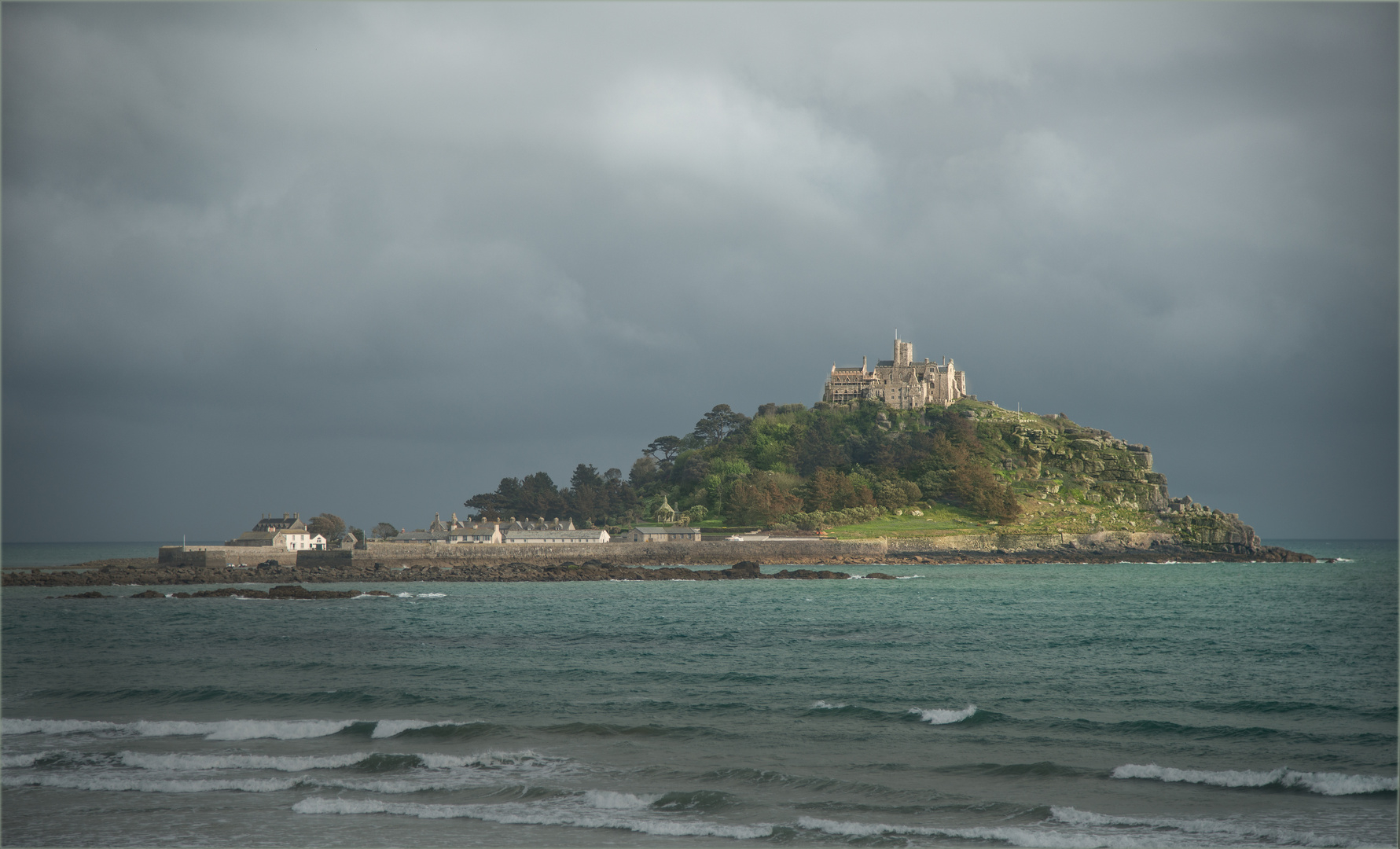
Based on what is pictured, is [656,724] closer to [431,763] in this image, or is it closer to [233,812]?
[431,763]

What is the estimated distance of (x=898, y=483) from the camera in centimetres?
10725

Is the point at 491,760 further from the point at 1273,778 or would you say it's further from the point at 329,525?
the point at 329,525

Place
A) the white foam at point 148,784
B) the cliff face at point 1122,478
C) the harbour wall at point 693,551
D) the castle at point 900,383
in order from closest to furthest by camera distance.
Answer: the white foam at point 148,784, the harbour wall at point 693,551, the cliff face at point 1122,478, the castle at point 900,383

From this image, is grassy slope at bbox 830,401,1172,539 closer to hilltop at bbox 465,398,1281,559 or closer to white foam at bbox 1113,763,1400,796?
hilltop at bbox 465,398,1281,559

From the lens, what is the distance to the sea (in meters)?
11.9

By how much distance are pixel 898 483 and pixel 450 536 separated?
172ft

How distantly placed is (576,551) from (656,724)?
207ft

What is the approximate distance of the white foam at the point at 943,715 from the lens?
56.6ft

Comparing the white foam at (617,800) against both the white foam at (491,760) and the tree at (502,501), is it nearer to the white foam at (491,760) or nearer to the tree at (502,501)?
the white foam at (491,760)

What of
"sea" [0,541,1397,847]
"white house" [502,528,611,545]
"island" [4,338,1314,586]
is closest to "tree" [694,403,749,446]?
"island" [4,338,1314,586]

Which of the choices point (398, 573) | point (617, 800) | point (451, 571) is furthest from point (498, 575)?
point (617, 800)

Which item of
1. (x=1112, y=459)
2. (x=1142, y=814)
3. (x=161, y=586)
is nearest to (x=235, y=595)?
(x=161, y=586)

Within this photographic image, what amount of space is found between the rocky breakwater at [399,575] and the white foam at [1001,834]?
51.9m

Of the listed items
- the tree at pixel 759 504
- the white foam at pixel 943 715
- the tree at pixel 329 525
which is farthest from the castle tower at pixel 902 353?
the white foam at pixel 943 715
